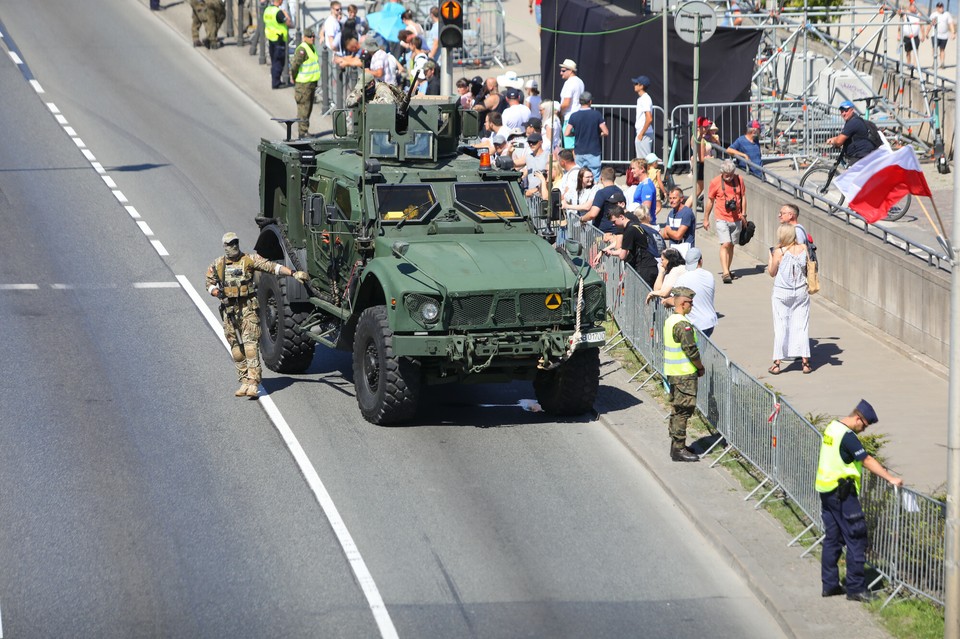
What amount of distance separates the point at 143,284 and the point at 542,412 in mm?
7320

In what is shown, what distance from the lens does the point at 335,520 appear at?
1329 cm

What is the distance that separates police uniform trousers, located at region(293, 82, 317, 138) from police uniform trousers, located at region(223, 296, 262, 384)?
13.2m

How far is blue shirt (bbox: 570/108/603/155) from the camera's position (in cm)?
2480

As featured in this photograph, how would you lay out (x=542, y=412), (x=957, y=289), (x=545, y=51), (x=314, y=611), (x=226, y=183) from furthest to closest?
(x=545, y=51) → (x=226, y=183) → (x=542, y=412) → (x=314, y=611) → (x=957, y=289)

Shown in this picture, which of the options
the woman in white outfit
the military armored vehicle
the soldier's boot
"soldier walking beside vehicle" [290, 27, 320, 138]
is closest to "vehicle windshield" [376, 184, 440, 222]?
the military armored vehicle

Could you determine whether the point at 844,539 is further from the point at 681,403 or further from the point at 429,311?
the point at 429,311

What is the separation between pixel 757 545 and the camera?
12.9 m

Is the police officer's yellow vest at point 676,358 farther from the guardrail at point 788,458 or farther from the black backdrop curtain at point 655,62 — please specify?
the black backdrop curtain at point 655,62

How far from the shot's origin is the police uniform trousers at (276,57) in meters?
32.4

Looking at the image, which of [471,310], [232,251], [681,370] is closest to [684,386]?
[681,370]

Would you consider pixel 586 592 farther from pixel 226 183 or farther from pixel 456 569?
pixel 226 183

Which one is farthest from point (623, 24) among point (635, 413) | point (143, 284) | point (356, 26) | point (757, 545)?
point (757, 545)

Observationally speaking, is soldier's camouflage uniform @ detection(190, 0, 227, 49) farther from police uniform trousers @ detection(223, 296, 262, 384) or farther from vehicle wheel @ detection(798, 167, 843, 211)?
police uniform trousers @ detection(223, 296, 262, 384)

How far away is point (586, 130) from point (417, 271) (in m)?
Answer: 10.3
